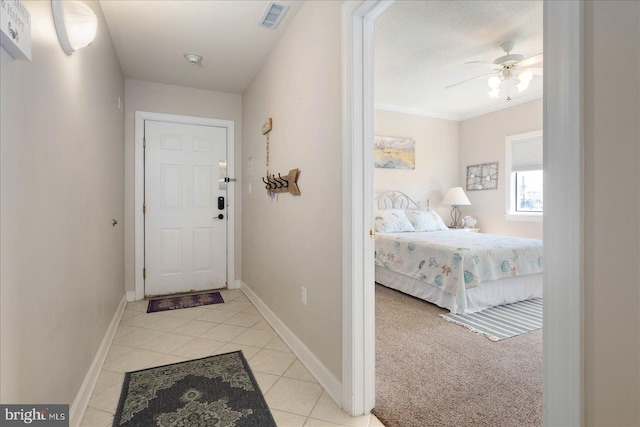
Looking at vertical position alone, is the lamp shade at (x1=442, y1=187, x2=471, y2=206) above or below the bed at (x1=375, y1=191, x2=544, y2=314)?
above

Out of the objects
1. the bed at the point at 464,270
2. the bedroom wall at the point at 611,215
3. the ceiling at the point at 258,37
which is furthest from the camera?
the bed at the point at 464,270

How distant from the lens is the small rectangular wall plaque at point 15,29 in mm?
810

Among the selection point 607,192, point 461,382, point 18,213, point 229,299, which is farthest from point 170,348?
point 607,192

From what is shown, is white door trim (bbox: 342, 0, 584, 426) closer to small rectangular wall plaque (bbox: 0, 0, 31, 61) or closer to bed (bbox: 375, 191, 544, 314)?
small rectangular wall plaque (bbox: 0, 0, 31, 61)

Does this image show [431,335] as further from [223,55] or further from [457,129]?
[457,129]

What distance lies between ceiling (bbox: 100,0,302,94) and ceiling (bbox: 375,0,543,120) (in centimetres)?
110

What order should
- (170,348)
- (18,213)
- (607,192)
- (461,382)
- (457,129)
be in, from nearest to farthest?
1. (607,192)
2. (18,213)
3. (461,382)
4. (170,348)
5. (457,129)

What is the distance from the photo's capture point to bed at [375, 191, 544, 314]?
304 centimetres

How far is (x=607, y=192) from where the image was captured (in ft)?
2.17

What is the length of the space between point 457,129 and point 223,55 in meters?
4.55

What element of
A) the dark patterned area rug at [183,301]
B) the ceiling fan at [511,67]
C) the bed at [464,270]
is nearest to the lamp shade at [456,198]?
the bed at [464,270]

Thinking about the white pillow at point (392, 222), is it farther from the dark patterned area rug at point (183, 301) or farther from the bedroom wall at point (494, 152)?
the dark patterned area rug at point (183, 301)

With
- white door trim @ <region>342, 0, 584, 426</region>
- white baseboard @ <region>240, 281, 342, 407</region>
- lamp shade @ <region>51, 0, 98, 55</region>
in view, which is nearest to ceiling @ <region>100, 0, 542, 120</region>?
lamp shade @ <region>51, 0, 98, 55</region>

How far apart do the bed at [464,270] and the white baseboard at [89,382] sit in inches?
112
